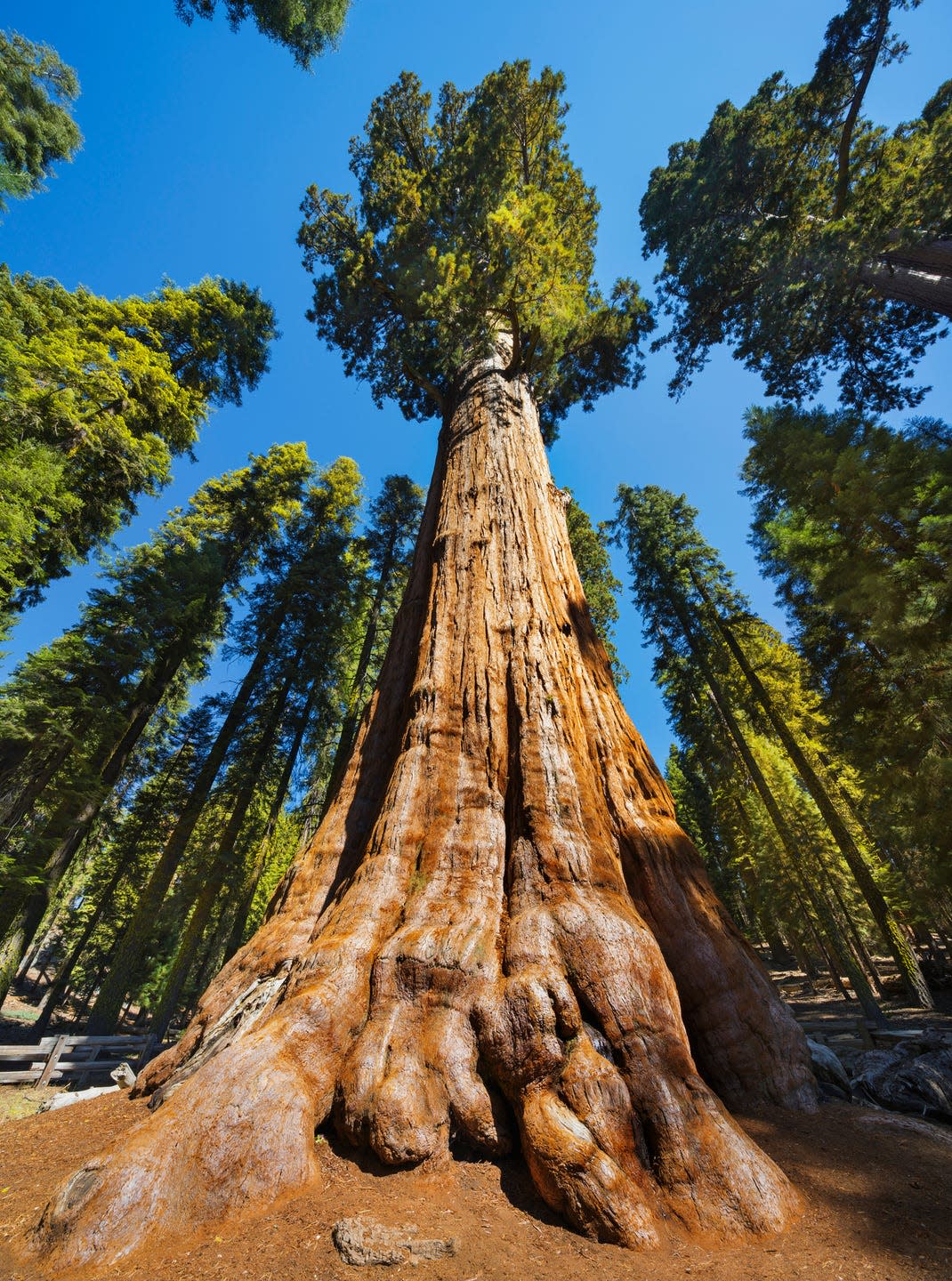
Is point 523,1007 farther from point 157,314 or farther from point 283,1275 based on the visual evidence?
point 157,314

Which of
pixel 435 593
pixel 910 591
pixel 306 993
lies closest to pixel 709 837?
pixel 910 591

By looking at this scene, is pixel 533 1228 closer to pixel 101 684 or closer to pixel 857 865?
pixel 857 865

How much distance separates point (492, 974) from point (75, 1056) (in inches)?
454

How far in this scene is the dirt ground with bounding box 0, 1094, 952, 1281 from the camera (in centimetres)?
183

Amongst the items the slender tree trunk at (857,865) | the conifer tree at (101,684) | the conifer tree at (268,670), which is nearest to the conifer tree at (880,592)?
the slender tree trunk at (857,865)

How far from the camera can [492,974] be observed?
288 cm

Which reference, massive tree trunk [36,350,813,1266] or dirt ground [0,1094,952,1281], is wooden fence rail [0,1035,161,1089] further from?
dirt ground [0,1094,952,1281]

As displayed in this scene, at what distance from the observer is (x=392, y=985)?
9.45 feet

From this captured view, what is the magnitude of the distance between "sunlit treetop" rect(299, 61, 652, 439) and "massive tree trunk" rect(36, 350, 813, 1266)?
5.18 meters

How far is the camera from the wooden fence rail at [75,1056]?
28.7ft

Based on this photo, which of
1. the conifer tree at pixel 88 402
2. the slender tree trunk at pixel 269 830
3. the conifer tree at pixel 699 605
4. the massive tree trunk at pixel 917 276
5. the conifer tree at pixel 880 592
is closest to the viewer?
the conifer tree at pixel 880 592

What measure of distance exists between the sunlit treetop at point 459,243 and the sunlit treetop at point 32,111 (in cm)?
521

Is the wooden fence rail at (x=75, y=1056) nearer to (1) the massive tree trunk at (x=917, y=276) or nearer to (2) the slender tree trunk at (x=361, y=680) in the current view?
(2) the slender tree trunk at (x=361, y=680)

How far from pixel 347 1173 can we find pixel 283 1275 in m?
0.63
